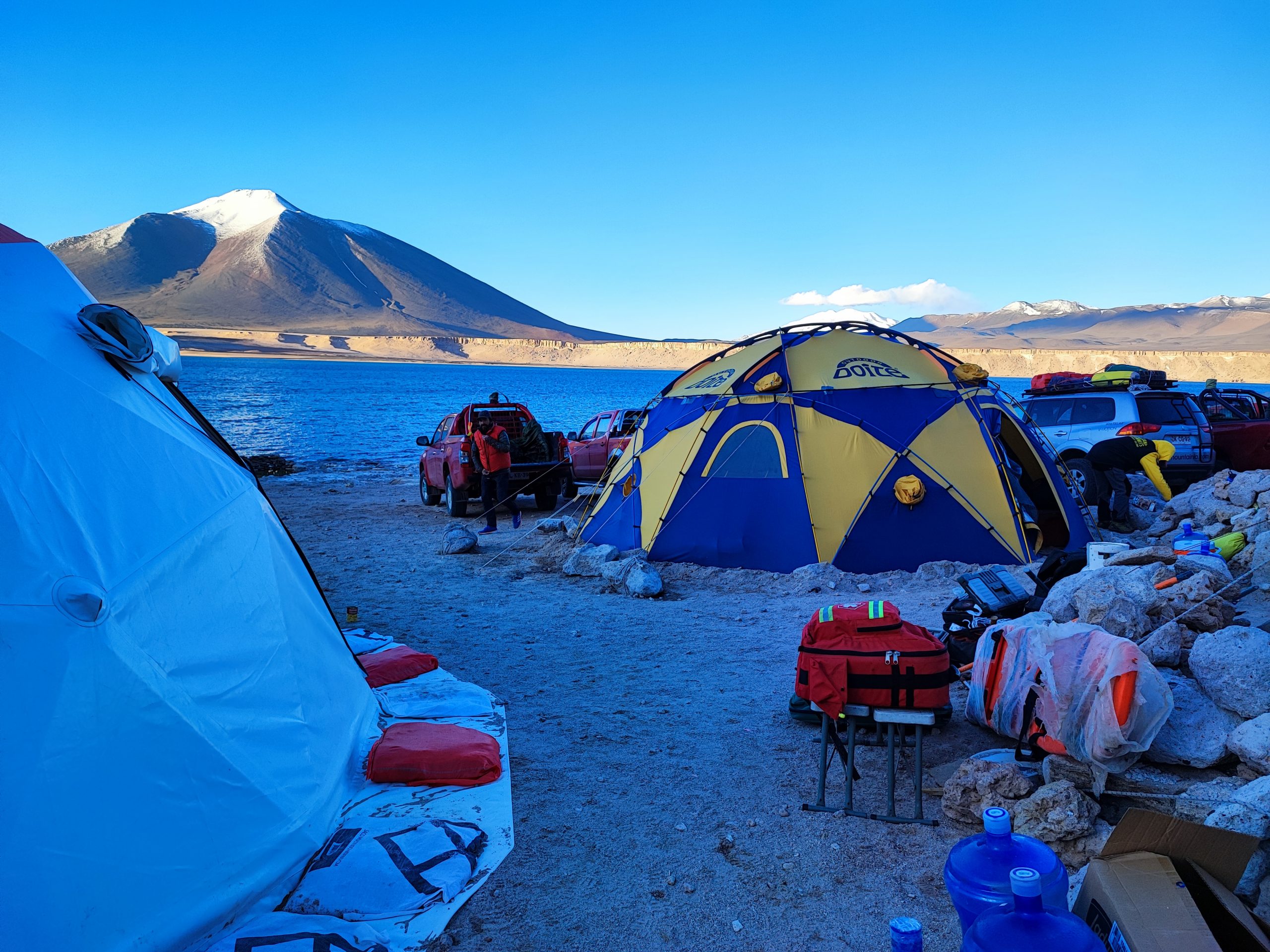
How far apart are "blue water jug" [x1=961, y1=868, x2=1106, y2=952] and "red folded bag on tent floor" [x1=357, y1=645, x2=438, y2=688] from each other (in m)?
4.43

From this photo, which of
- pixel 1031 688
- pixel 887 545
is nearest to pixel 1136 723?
pixel 1031 688

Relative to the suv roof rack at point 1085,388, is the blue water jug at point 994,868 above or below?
below

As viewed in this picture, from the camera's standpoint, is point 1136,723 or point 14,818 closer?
point 14,818

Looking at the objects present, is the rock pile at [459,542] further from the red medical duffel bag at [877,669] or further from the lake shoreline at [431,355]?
the lake shoreline at [431,355]

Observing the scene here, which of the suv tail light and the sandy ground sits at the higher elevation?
the suv tail light

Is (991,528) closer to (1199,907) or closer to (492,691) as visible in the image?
(492,691)

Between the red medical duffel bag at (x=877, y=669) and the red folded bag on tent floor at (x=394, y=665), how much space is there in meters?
2.97

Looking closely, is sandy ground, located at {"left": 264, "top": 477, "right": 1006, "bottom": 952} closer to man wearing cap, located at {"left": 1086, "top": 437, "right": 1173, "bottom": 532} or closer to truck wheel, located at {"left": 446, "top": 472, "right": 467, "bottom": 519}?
man wearing cap, located at {"left": 1086, "top": 437, "right": 1173, "bottom": 532}

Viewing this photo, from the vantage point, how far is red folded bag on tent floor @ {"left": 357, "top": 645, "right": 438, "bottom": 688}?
602 cm

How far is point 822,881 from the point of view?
3727 mm

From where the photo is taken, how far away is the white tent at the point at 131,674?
2777mm

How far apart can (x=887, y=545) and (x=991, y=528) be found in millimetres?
1179

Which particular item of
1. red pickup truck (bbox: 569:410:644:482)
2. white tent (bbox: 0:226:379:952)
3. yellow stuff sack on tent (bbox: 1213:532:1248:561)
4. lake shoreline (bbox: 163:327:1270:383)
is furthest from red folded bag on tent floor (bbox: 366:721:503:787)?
lake shoreline (bbox: 163:327:1270:383)

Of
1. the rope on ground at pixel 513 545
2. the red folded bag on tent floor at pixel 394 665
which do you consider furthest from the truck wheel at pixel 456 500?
the red folded bag on tent floor at pixel 394 665
